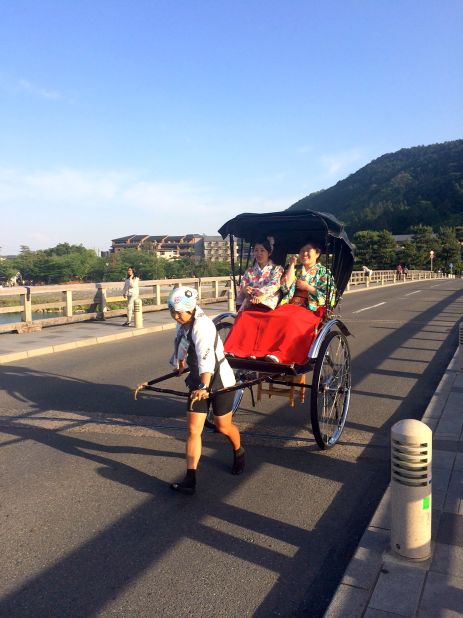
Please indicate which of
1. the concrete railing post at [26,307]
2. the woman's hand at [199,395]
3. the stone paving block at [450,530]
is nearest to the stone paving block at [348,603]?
the stone paving block at [450,530]

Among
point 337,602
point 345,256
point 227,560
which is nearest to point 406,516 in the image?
point 337,602

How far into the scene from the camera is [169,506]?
3902mm

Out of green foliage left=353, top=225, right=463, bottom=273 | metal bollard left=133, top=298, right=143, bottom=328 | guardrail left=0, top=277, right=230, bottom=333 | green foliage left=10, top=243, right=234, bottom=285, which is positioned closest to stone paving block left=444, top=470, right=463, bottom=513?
metal bollard left=133, top=298, right=143, bottom=328

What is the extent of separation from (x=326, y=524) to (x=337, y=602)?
1.00 metres

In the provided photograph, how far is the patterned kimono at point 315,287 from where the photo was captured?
6.22 m

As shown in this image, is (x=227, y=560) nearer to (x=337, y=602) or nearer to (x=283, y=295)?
(x=337, y=602)

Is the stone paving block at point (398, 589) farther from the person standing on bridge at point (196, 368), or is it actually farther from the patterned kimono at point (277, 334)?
the patterned kimono at point (277, 334)

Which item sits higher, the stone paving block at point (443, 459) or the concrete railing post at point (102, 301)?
the concrete railing post at point (102, 301)

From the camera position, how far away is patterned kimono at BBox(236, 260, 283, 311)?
5988mm

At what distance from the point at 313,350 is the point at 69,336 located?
389 inches

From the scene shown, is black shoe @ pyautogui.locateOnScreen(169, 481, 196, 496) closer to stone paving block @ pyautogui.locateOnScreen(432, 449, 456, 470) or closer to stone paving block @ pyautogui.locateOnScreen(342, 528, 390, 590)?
stone paving block @ pyautogui.locateOnScreen(342, 528, 390, 590)

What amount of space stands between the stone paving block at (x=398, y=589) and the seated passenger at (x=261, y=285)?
11.3ft

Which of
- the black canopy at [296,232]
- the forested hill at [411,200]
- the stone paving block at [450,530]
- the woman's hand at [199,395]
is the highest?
the forested hill at [411,200]

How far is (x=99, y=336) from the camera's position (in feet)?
44.2
